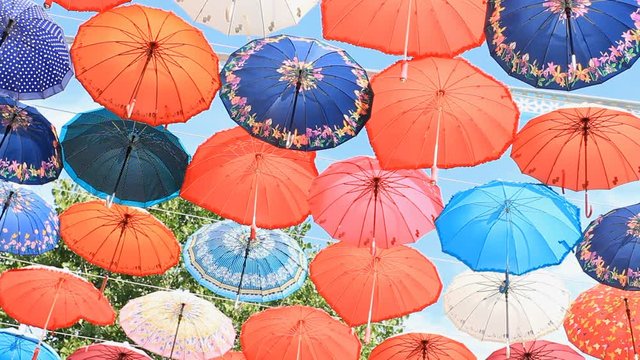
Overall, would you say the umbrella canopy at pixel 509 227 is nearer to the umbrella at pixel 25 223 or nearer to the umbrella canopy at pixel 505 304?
the umbrella canopy at pixel 505 304

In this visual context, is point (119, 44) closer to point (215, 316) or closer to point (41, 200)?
point (41, 200)

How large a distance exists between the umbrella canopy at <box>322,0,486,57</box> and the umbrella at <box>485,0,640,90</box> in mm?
298

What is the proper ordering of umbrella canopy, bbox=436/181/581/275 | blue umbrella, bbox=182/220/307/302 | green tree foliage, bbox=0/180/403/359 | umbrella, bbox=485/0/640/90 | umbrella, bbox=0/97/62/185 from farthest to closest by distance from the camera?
green tree foliage, bbox=0/180/403/359 < blue umbrella, bbox=182/220/307/302 < umbrella, bbox=0/97/62/185 < umbrella canopy, bbox=436/181/581/275 < umbrella, bbox=485/0/640/90

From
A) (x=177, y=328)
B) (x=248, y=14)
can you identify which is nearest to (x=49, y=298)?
(x=177, y=328)

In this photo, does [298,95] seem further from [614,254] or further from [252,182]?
[614,254]

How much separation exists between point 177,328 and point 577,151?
463 centimetres

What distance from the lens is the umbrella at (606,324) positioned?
7.38 metres

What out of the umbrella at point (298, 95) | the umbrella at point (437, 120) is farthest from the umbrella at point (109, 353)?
the umbrella at point (437, 120)

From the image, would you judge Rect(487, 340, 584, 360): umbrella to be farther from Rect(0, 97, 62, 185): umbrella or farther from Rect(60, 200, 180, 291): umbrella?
Rect(0, 97, 62, 185): umbrella

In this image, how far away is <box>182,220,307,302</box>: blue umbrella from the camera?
306 inches

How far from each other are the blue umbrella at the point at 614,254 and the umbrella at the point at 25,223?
17.3 ft

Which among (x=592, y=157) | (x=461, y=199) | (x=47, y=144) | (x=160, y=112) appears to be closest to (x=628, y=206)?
(x=592, y=157)

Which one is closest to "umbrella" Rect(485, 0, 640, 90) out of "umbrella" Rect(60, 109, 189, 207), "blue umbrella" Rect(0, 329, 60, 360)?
"umbrella" Rect(60, 109, 189, 207)

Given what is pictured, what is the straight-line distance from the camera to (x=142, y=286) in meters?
13.4
